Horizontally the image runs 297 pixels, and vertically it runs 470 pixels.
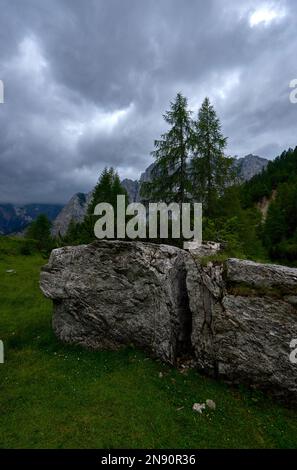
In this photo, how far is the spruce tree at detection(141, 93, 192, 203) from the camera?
26.7 meters

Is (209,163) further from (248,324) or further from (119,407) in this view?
(119,407)

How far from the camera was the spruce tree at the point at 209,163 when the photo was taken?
91.2 feet

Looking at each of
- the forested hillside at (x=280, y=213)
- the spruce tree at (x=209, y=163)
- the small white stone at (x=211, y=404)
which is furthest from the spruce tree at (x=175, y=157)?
the small white stone at (x=211, y=404)

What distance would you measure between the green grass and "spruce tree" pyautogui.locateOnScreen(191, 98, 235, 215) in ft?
60.9

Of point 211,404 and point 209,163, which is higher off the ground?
point 209,163

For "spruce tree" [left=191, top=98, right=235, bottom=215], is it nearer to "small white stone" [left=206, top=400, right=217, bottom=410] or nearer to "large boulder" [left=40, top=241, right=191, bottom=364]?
"large boulder" [left=40, top=241, right=191, bottom=364]

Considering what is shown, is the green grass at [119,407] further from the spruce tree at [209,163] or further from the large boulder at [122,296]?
the spruce tree at [209,163]

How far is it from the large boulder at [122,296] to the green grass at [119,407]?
984mm

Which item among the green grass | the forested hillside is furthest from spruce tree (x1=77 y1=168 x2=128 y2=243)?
the green grass

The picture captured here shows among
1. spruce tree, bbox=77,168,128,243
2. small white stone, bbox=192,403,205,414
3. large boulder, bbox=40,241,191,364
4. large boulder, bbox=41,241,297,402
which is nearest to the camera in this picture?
small white stone, bbox=192,403,205,414

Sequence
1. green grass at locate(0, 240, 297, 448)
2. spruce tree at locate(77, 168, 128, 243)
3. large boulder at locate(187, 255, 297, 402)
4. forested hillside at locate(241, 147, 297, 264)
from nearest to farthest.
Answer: green grass at locate(0, 240, 297, 448) → large boulder at locate(187, 255, 297, 402) → spruce tree at locate(77, 168, 128, 243) → forested hillside at locate(241, 147, 297, 264)

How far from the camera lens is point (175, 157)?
88.2ft

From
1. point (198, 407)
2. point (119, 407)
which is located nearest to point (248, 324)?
point (198, 407)

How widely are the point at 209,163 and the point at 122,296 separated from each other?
18.8 meters
